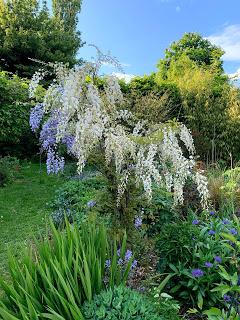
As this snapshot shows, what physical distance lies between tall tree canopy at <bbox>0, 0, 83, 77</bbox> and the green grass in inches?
385

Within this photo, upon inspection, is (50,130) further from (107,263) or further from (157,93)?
(157,93)

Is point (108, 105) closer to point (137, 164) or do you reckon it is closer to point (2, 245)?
point (137, 164)

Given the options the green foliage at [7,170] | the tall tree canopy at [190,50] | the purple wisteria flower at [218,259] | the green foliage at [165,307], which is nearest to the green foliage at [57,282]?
the green foliage at [165,307]

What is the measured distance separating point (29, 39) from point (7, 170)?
11.0 meters

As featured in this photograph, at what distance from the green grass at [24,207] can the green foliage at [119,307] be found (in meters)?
1.99

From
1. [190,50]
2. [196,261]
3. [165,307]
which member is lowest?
[165,307]

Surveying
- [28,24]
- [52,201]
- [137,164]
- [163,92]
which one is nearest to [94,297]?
[137,164]

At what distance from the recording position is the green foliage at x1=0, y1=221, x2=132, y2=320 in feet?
7.59

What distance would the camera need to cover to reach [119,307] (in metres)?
2.16

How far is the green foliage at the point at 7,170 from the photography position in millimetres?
8547

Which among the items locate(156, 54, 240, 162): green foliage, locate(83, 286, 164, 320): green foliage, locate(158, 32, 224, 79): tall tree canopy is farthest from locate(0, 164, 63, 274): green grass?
locate(158, 32, 224, 79): tall tree canopy

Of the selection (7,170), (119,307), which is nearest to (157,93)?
(7,170)

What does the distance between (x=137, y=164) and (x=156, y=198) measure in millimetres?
1678

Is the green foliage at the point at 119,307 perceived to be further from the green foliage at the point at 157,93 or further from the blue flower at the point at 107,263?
the green foliage at the point at 157,93
